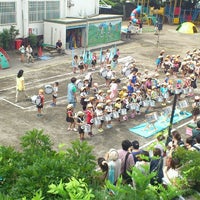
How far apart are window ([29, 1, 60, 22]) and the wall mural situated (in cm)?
312

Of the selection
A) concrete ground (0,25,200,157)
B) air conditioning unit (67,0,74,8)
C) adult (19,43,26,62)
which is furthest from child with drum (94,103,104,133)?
air conditioning unit (67,0,74,8)

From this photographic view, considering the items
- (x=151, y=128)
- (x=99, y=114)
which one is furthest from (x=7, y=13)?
(x=151, y=128)

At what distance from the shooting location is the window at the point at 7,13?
2352cm

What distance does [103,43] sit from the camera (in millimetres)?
29453

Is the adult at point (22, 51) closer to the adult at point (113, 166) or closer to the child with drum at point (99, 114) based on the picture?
the child with drum at point (99, 114)

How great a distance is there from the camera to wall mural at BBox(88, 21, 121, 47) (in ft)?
92.3

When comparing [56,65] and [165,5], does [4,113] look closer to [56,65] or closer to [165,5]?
[56,65]

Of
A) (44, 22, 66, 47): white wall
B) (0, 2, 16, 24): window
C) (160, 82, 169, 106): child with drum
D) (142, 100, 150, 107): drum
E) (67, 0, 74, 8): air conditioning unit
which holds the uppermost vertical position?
(67, 0, 74, 8): air conditioning unit

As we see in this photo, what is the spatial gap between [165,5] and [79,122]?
115 feet

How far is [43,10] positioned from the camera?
26406 mm

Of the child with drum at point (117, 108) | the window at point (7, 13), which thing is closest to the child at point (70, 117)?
the child with drum at point (117, 108)

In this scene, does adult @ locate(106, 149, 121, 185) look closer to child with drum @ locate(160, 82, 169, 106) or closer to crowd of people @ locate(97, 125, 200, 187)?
crowd of people @ locate(97, 125, 200, 187)

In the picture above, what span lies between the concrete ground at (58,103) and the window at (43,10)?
3079 millimetres

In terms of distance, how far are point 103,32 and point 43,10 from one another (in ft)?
18.3
